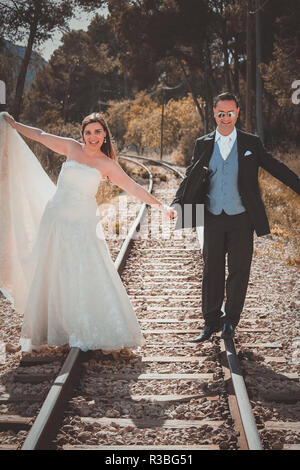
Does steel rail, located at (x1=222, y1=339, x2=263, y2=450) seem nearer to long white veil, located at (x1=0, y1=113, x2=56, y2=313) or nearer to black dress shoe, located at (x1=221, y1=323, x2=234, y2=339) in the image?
black dress shoe, located at (x1=221, y1=323, x2=234, y2=339)

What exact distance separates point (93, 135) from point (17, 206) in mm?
1151

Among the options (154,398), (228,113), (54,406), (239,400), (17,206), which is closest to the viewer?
(54,406)

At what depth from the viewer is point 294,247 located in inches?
322

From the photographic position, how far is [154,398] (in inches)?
145

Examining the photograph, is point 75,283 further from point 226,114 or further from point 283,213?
point 283,213

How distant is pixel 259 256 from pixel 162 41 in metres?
18.6

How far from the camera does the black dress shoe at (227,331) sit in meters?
4.54

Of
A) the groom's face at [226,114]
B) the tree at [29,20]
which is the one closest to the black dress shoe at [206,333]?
→ the groom's face at [226,114]

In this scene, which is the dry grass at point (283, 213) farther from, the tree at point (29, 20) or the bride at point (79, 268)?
the tree at point (29, 20)

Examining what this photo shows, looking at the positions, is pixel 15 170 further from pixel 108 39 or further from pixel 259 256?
pixel 108 39

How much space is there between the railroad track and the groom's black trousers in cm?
31

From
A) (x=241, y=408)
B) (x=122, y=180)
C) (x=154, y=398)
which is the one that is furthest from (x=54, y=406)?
(x=122, y=180)

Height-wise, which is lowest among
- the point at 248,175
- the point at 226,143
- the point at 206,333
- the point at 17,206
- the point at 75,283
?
the point at 206,333

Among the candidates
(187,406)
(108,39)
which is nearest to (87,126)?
(187,406)
